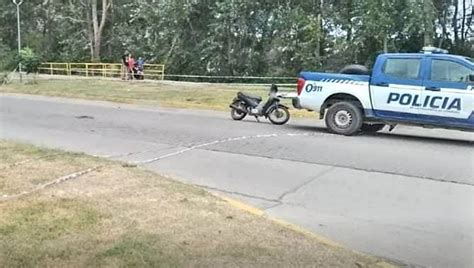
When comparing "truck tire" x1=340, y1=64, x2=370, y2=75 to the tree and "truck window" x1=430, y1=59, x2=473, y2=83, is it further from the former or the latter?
the tree

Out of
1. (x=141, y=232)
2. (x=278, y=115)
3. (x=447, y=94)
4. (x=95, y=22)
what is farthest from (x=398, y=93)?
(x=95, y=22)

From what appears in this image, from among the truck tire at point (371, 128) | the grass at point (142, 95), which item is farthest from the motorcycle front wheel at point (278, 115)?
the grass at point (142, 95)

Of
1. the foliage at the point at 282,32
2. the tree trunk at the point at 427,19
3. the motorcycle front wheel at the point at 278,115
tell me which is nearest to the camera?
the motorcycle front wheel at the point at 278,115

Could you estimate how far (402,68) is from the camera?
1227cm

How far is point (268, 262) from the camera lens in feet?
15.1

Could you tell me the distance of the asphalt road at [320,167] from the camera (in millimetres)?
6070

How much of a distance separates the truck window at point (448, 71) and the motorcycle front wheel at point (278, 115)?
12.8 ft

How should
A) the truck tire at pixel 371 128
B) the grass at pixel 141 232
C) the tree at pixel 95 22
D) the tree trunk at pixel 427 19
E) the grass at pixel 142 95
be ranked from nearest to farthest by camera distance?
the grass at pixel 141 232 → the truck tire at pixel 371 128 → the grass at pixel 142 95 → the tree trunk at pixel 427 19 → the tree at pixel 95 22

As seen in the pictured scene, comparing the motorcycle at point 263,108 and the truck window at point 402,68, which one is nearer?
the truck window at point 402,68

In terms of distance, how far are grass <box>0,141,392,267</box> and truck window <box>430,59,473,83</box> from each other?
665 centimetres

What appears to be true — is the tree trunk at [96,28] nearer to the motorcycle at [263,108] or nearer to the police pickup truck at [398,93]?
the motorcycle at [263,108]

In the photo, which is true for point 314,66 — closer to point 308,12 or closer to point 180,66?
point 308,12

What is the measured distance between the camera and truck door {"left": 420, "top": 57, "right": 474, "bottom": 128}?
11.6 m

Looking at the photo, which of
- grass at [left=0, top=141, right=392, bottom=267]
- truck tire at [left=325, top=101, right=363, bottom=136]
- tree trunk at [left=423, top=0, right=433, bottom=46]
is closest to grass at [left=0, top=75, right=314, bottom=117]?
truck tire at [left=325, top=101, right=363, bottom=136]
